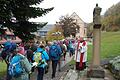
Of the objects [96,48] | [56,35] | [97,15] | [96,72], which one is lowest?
[56,35]

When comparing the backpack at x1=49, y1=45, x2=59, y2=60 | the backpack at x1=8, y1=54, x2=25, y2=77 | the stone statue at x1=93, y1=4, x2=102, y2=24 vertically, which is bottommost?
the backpack at x1=49, y1=45, x2=59, y2=60

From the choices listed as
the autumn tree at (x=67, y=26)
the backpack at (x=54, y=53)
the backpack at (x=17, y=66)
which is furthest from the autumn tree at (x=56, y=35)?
the backpack at (x=17, y=66)

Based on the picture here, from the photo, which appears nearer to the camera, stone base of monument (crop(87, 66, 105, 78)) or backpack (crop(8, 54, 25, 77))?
backpack (crop(8, 54, 25, 77))

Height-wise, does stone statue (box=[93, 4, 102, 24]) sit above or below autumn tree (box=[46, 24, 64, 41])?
above

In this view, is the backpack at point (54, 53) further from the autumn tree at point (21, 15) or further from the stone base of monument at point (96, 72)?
the autumn tree at point (21, 15)

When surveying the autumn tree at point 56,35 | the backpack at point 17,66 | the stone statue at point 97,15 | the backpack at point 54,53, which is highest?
the stone statue at point 97,15

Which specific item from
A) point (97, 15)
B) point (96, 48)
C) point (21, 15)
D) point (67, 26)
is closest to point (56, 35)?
point (67, 26)

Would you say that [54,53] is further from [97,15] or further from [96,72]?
[97,15]

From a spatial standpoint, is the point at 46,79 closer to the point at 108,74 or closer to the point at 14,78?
the point at 108,74

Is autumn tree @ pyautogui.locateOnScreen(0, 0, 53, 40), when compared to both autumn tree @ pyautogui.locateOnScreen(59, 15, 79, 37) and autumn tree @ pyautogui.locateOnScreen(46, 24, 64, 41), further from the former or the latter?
autumn tree @ pyautogui.locateOnScreen(59, 15, 79, 37)

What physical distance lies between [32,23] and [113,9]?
94.4 meters

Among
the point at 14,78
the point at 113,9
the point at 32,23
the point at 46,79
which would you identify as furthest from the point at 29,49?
the point at 113,9

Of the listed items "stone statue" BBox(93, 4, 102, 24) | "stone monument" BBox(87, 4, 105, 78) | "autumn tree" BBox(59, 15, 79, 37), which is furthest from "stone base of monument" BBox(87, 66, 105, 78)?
"autumn tree" BBox(59, 15, 79, 37)

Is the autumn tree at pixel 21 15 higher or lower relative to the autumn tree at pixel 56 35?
higher
